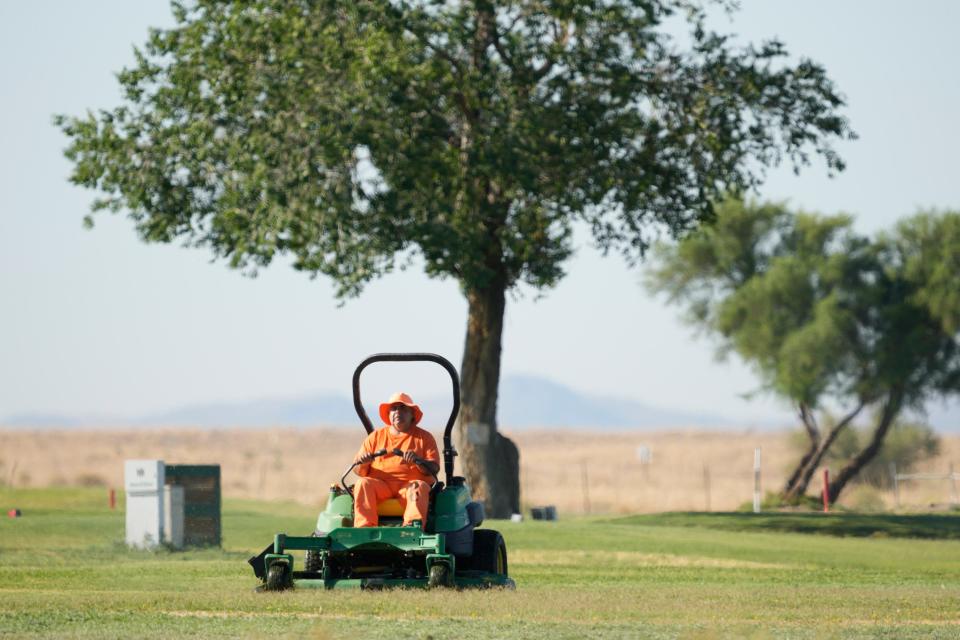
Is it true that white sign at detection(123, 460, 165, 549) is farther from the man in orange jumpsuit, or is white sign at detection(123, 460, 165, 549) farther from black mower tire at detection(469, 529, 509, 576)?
black mower tire at detection(469, 529, 509, 576)

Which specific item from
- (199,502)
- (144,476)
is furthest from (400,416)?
(199,502)

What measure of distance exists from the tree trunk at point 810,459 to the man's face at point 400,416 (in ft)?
133

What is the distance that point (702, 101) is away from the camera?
3603 centimetres

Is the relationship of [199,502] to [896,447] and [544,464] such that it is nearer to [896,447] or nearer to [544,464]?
[896,447]

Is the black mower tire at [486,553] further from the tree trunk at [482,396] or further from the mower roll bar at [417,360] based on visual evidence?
the tree trunk at [482,396]

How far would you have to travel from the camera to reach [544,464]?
122 meters

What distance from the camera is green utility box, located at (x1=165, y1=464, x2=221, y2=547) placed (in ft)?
94.2

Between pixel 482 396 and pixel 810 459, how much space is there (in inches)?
877

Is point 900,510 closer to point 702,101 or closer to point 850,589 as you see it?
point 702,101

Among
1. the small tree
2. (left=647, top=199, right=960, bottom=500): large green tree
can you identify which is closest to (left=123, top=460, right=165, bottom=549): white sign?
(left=647, top=199, right=960, bottom=500): large green tree

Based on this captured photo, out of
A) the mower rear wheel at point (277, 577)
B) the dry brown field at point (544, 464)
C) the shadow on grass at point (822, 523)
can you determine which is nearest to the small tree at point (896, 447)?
the dry brown field at point (544, 464)

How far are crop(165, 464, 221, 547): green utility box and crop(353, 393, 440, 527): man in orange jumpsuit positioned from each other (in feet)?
38.5

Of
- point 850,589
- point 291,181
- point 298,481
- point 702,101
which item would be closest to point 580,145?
point 702,101

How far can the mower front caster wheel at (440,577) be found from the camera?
16.5 metres
